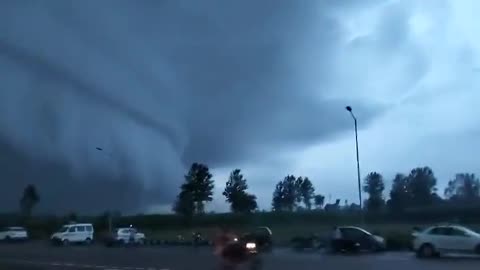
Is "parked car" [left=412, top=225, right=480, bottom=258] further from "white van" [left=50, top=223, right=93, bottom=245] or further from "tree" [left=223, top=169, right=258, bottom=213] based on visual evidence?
"tree" [left=223, top=169, right=258, bottom=213]

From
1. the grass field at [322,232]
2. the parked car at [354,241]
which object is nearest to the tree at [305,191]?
the grass field at [322,232]

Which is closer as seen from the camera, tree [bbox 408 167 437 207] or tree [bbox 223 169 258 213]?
tree [bbox 223 169 258 213]

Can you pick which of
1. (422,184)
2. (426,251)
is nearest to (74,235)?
(426,251)

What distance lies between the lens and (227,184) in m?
131

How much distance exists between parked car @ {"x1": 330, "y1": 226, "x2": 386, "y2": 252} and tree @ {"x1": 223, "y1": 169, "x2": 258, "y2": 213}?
7333cm

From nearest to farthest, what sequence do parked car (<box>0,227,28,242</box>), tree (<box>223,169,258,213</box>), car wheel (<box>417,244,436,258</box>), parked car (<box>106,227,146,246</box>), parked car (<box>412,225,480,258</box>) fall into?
1. parked car (<box>412,225,480,258</box>)
2. car wheel (<box>417,244,436,258</box>)
3. parked car (<box>106,227,146,246</box>)
4. parked car (<box>0,227,28,242</box>)
5. tree (<box>223,169,258,213</box>)

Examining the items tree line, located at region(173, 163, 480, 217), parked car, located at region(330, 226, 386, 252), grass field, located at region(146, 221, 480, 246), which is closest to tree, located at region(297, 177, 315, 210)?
tree line, located at region(173, 163, 480, 217)

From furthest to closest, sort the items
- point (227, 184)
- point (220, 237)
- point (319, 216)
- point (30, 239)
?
point (227, 184), point (319, 216), point (30, 239), point (220, 237)

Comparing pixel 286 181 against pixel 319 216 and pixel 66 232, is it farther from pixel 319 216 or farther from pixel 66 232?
pixel 66 232

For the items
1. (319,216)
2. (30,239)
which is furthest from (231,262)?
(319,216)

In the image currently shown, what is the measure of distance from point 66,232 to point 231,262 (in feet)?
170

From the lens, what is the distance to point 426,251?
1537 inches

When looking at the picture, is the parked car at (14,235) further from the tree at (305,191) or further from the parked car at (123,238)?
the tree at (305,191)

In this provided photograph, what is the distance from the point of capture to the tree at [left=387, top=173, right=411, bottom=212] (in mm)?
132875
